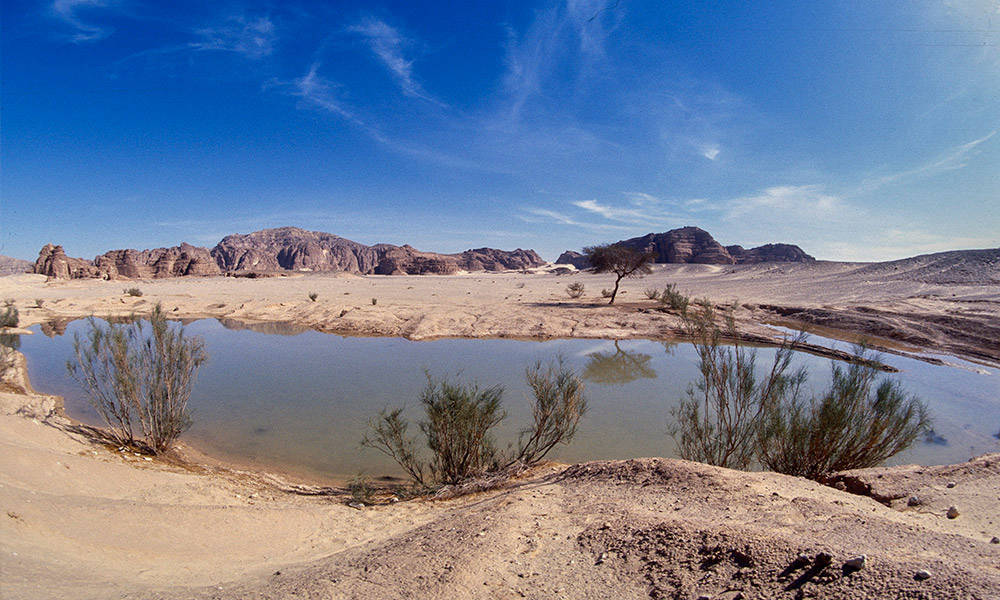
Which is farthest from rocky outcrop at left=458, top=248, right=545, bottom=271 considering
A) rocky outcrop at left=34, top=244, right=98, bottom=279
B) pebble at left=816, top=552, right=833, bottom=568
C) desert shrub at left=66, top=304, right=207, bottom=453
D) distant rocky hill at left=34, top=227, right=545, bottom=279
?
pebble at left=816, top=552, right=833, bottom=568

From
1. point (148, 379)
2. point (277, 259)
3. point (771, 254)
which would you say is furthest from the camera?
point (277, 259)

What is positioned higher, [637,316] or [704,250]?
[704,250]

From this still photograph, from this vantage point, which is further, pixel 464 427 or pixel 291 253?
pixel 291 253

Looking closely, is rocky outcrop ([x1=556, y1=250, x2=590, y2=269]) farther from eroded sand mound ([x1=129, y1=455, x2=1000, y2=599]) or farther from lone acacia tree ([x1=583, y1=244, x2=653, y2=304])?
eroded sand mound ([x1=129, y1=455, x2=1000, y2=599])

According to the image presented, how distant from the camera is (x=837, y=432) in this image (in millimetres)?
6035

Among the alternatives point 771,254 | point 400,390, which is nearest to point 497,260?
point 771,254

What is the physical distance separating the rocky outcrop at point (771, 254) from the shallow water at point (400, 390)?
78777 mm

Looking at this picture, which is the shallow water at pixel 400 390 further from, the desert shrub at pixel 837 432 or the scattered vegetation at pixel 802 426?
the desert shrub at pixel 837 432

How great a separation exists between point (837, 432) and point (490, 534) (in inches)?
223

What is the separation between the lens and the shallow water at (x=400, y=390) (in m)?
8.30

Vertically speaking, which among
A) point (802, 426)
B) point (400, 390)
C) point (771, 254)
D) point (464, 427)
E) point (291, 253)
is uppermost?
point (291, 253)

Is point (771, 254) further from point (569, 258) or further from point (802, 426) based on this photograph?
point (802, 426)

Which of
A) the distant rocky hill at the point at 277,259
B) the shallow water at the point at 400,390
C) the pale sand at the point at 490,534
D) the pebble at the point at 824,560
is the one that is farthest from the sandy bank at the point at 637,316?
the distant rocky hill at the point at 277,259

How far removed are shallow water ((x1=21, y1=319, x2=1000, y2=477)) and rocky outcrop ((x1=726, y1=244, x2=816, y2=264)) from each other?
78.8 metres
